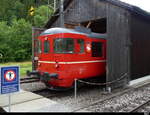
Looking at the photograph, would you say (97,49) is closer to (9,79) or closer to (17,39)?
(9,79)

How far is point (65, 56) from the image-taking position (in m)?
7.70

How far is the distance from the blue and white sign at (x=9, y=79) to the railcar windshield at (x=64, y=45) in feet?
9.60

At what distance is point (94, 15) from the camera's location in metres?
10.8

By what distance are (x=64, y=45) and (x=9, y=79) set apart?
11.0 ft

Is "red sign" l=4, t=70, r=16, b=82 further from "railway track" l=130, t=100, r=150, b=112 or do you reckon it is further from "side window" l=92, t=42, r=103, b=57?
"side window" l=92, t=42, r=103, b=57

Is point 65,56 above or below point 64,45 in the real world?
below

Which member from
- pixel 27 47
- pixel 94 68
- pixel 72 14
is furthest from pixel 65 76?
pixel 27 47

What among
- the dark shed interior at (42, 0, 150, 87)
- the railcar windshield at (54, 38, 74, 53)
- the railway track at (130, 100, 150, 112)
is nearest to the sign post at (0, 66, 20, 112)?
the railcar windshield at (54, 38, 74, 53)

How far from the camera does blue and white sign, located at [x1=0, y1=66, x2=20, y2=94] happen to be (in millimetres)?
4863

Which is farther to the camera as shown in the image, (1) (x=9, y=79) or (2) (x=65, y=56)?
(2) (x=65, y=56)

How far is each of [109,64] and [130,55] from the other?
1316 millimetres

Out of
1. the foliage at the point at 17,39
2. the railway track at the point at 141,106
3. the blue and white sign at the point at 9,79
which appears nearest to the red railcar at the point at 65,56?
the blue and white sign at the point at 9,79

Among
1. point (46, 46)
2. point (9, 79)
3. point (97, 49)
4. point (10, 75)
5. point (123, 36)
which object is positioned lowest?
point (9, 79)

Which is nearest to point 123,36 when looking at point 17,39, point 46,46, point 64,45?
point 64,45
